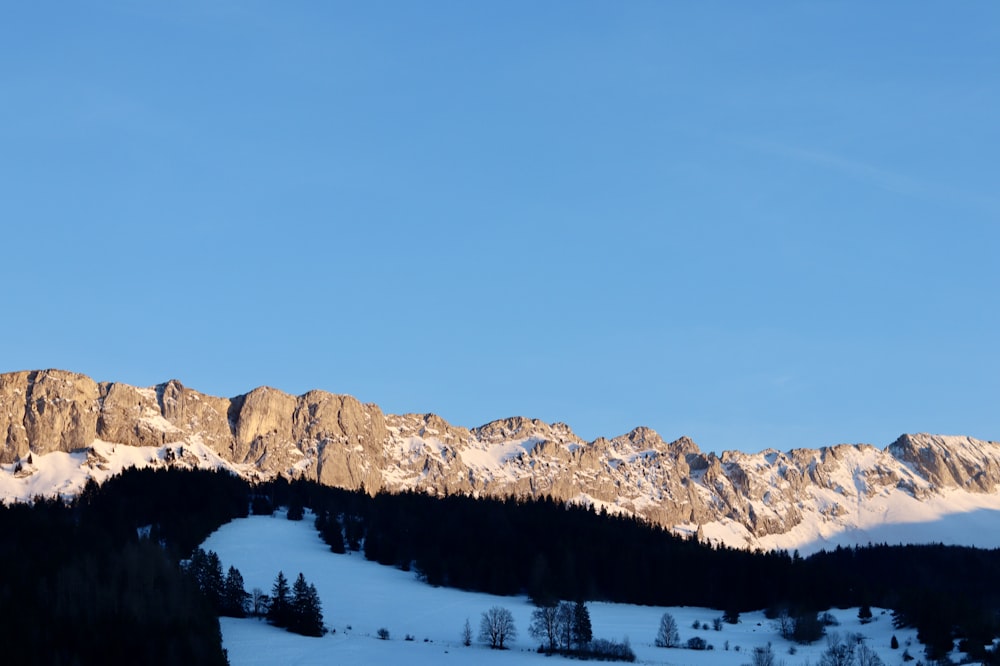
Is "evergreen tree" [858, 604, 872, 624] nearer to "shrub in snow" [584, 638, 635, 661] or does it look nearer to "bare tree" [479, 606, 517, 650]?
"shrub in snow" [584, 638, 635, 661]

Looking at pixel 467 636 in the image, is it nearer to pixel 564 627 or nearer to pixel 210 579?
pixel 564 627

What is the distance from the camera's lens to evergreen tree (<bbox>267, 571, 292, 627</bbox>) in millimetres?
124625

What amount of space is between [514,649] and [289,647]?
898 inches

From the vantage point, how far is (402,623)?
453 feet

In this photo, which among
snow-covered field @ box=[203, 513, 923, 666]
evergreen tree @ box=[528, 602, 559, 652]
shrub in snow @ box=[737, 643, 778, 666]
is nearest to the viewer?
snow-covered field @ box=[203, 513, 923, 666]

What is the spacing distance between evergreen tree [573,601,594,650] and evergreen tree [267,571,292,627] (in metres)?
29.5

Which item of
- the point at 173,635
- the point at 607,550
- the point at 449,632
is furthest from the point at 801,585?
the point at 173,635

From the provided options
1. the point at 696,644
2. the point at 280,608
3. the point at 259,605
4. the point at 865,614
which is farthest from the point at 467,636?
the point at 865,614

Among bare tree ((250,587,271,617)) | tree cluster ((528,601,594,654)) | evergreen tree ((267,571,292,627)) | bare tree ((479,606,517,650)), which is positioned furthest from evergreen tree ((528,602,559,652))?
bare tree ((250,587,271,617))

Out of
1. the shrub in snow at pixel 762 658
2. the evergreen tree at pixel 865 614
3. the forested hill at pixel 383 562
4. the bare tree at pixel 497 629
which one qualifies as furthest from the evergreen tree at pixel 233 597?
the evergreen tree at pixel 865 614

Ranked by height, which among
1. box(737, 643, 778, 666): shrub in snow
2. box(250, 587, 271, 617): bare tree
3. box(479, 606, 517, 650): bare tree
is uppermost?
box(250, 587, 271, 617): bare tree

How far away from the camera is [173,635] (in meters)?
99.4

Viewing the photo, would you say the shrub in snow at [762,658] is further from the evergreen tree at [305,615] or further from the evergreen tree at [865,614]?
the evergreen tree at [305,615]

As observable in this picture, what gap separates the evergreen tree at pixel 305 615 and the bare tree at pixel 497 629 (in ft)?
56.3
